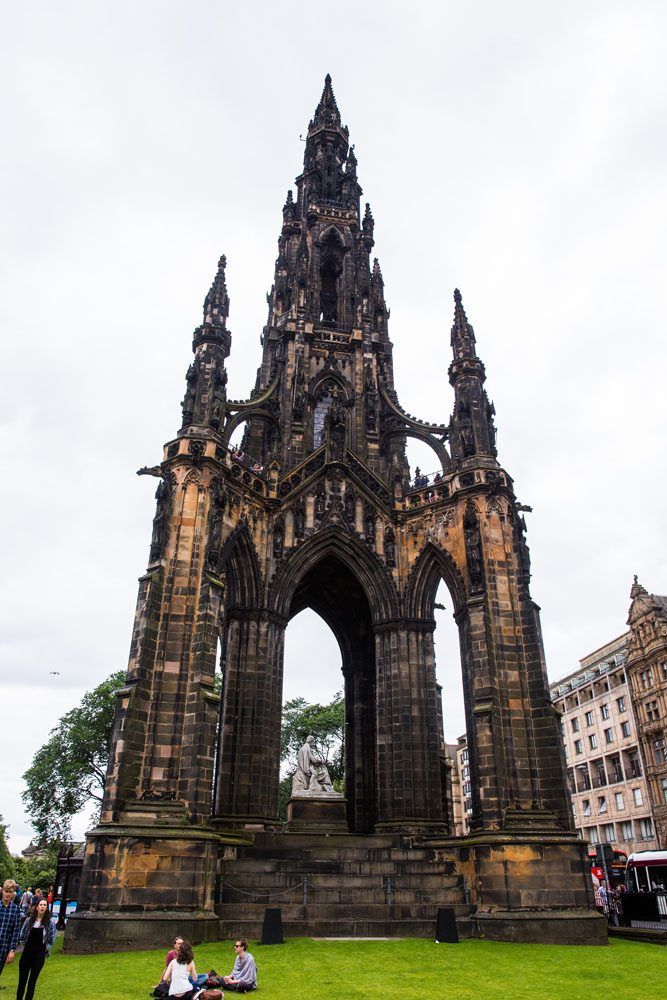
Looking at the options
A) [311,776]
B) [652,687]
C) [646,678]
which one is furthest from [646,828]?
[311,776]

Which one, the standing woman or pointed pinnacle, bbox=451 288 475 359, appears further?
pointed pinnacle, bbox=451 288 475 359

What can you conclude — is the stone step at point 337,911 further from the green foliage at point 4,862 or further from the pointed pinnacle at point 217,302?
the green foliage at point 4,862

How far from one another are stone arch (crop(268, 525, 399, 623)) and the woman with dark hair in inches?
520

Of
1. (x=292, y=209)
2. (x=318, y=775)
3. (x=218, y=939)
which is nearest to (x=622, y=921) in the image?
(x=318, y=775)

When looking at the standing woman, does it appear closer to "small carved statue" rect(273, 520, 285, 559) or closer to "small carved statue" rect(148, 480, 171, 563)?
"small carved statue" rect(148, 480, 171, 563)

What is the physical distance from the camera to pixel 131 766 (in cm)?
1525

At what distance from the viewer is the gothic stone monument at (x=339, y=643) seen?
14.9 m

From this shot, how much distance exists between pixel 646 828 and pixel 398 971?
137 feet

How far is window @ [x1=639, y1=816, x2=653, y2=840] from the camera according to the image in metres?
44.4

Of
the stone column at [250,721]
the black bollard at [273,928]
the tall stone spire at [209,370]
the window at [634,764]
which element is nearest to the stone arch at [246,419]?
the tall stone spire at [209,370]

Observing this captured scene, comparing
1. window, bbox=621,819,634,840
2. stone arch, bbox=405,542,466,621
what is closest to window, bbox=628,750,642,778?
window, bbox=621,819,634,840

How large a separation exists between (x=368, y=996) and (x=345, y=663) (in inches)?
673

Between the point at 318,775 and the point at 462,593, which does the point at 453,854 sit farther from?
the point at 462,593

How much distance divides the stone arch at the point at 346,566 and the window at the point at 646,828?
110ft
